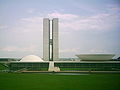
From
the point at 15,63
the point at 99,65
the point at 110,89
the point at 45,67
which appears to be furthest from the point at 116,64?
the point at 110,89

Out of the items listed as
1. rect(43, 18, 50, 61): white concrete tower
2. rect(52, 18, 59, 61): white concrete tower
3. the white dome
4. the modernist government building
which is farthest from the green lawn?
rect(52, 18, 59, 61): white concrete tower

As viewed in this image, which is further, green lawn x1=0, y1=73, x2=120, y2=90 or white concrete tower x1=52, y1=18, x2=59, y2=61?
white concrete tower x1=52, y1=18, x2=59, y2=61

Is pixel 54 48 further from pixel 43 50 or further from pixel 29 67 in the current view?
pixel 29 67

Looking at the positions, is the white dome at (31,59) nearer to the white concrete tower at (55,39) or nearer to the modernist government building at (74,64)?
the modernist government building at (74,64)

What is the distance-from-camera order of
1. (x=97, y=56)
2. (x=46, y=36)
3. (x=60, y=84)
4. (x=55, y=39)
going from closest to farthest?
(x=60, y=84)
(x=97, y=56)
(x=46, y=36)
(x=55, y=39)

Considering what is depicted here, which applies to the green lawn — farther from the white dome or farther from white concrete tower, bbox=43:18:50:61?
white concrete tower, bbox=43:18:50:61

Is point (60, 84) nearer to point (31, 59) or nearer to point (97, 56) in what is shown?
point (97, 56)

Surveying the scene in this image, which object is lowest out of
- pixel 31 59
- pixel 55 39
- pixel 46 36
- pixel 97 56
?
pixel 31 59

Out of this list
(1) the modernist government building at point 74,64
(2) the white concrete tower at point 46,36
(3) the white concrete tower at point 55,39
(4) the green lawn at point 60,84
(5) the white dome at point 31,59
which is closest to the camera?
(4) the green lawn at point 60,84

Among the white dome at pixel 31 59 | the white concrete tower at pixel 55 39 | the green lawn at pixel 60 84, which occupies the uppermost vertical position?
the white concrete tower at pixel 55 39

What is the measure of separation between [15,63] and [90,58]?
18.5 meters

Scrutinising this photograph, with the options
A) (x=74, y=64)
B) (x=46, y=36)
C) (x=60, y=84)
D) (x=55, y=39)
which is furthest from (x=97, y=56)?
(x=60, y=84)

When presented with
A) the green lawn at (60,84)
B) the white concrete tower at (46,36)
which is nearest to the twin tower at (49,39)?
the white concrete tower at (46,36)

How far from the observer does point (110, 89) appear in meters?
15.6
